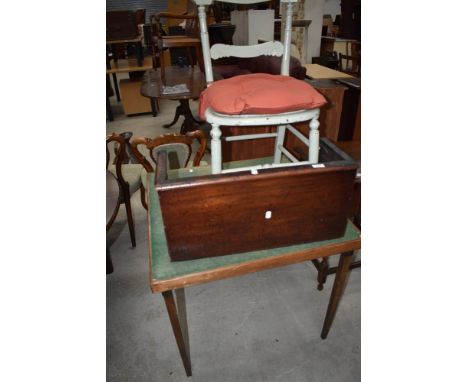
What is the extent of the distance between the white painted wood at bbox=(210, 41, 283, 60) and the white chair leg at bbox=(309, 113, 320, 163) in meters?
0.43

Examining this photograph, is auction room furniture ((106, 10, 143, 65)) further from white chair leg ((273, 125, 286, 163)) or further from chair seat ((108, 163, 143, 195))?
white chair leg ((273, 125, 286, 163))

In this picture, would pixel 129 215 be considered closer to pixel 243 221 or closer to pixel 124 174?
pixel 124 174

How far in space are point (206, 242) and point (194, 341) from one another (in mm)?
747

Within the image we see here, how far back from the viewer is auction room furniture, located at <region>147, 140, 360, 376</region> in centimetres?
77

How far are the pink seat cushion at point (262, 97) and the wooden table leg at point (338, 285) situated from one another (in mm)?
525

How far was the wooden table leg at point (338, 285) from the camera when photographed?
3.55ft

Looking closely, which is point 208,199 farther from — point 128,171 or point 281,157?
point 128,171

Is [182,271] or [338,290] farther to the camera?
[338,290]

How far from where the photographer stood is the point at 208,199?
778mm

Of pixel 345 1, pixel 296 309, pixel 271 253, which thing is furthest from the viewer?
pixel 345 1

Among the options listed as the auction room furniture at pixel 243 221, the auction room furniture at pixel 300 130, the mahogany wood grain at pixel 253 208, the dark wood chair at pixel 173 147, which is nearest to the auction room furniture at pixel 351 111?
the auction room furniture at pixel 300 130

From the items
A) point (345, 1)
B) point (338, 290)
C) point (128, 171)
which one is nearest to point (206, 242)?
point (338, 290)

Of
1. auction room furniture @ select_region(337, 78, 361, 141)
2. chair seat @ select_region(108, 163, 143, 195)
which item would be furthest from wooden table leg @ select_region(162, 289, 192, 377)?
auction room furniture @ select_region(337, 78, 361, 141)

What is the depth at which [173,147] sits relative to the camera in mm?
1585
